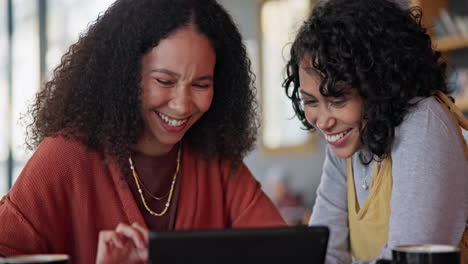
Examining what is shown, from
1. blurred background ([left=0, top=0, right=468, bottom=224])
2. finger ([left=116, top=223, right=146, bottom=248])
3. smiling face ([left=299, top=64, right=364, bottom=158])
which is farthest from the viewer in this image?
blurred background ([left=0, top=0, right=468, bottom=224])

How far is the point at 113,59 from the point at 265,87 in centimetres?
431

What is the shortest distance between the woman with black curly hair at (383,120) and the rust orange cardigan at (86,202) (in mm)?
234

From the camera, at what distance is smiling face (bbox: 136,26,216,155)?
4.68ft

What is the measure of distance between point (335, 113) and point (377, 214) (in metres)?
0.26

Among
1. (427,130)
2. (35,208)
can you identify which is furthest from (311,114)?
(35,208)

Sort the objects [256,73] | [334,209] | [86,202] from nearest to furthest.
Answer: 1. [86,202]
2. [334,209]
3. [256,73]

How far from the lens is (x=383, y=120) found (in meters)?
1.39

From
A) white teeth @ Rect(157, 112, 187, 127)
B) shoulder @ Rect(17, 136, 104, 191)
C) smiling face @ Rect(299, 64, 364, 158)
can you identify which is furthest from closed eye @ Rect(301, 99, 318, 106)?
shoulder @ Rect(17, 136, 104, 191)

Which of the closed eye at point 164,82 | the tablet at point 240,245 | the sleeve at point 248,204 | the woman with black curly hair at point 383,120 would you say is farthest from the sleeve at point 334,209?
the tablet at point 240,245

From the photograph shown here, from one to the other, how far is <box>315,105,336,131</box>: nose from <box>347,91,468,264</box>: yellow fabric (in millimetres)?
154

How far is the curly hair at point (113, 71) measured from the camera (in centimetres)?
146

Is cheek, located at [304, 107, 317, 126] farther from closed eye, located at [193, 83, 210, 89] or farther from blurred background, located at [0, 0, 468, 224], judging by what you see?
blurred background, located at [0, 0, 468, 224]

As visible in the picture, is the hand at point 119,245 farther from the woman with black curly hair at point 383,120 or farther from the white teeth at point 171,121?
the woman with black curly hair at point 383,120

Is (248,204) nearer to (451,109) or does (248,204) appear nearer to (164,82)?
(164,82)
